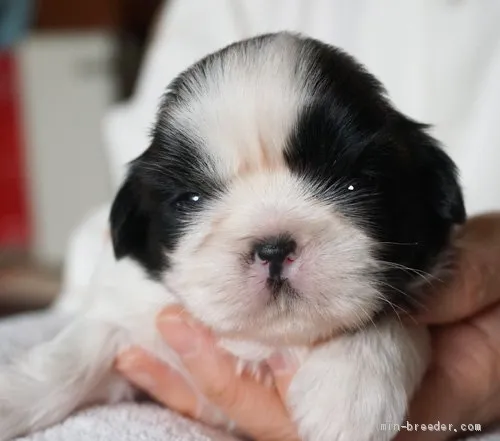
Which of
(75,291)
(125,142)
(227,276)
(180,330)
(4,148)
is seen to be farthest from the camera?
(4,148)

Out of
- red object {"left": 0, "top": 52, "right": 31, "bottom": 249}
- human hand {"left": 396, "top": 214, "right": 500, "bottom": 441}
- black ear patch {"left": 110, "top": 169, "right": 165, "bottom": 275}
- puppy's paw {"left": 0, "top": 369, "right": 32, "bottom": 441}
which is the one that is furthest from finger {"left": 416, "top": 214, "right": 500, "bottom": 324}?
red object {"left": 0, "top": 52, "right": 31, "bottom": 249}

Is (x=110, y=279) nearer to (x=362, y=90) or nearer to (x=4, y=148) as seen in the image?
(x=362, y=90)

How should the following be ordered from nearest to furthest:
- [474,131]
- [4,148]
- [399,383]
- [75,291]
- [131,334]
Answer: [399,383]
[131,334]
[474,131]
[75,291]
[4,148]

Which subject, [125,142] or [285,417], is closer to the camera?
[285,417]

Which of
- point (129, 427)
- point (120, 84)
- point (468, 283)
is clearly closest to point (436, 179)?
point (468, 283)

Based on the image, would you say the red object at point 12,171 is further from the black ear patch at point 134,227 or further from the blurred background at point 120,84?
the black ear patch at point 134,227

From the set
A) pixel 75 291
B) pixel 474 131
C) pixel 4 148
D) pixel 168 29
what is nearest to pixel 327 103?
pixel 474 131

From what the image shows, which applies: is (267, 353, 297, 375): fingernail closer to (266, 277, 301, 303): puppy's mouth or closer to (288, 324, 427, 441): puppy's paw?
(288, 324, 427, 441): puppy's paw
